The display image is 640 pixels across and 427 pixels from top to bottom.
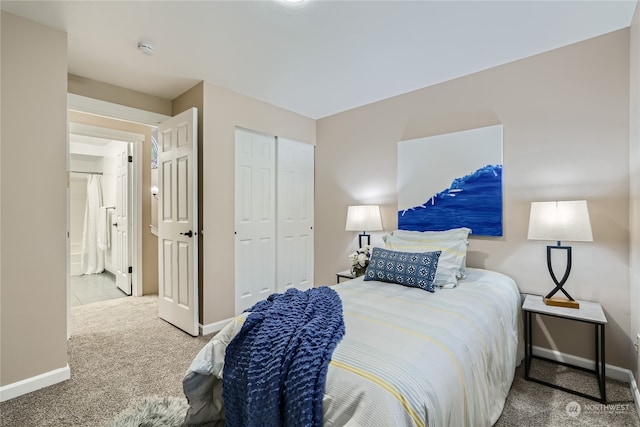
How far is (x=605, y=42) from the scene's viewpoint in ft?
7.09

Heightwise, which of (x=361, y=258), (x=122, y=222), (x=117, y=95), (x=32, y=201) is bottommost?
(x=361, y=258)

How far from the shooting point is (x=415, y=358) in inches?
45.1

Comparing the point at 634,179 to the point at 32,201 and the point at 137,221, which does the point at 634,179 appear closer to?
the point at 32,201

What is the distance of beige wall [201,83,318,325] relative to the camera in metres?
2.95

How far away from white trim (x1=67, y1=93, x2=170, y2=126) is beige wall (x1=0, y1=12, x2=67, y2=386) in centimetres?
81

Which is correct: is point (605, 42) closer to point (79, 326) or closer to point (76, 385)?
point (76, 385)

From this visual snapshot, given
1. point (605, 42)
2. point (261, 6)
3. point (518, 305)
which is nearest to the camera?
point (261, 6)

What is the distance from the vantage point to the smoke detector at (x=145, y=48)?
2.27 metres

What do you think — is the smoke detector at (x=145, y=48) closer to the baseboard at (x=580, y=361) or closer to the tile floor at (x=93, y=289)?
the tile floor at (x=93, y=289)

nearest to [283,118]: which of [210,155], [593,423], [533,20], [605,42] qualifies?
[210,155]

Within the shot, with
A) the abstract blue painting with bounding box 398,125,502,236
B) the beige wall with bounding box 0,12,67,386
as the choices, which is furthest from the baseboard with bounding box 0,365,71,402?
the abstract blue painting with bounding box 398,125,502,236

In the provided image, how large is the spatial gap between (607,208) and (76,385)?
3.87 meters

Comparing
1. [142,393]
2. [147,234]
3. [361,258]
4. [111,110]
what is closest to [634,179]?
[361,258]

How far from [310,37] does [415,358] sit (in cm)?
215
